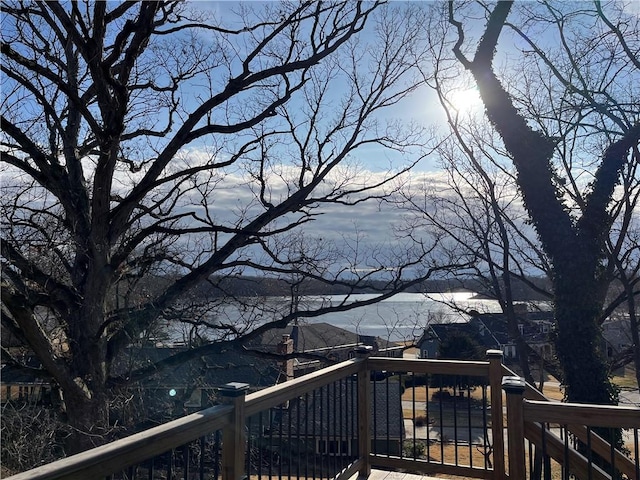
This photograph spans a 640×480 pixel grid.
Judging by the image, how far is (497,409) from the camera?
12.9 feet

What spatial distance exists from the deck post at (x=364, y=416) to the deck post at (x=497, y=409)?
0.95 m

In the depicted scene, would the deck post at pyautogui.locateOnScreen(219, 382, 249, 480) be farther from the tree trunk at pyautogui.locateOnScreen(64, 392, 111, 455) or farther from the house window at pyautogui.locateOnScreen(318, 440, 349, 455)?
the tree trunk at pyautogui.locateOnScreen(64, 392, 111, 455)

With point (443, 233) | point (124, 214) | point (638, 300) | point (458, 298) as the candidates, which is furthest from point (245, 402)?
point (638, 300)

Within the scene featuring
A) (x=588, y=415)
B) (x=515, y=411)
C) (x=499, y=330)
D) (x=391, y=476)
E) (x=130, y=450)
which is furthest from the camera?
(x=499, y=330)

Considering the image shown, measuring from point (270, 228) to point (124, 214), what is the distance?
271cm

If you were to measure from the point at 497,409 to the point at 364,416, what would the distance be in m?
1.03

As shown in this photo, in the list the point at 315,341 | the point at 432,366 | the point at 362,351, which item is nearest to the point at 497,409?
the point at 432,366

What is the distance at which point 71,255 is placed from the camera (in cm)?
821

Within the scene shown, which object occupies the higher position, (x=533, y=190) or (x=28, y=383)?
(x=533, y=190)

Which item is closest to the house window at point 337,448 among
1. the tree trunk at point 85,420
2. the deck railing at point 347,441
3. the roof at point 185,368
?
the deck railing at point 347,441

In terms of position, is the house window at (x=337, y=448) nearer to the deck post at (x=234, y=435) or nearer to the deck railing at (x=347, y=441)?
the deck railing at (x=347, y=441)

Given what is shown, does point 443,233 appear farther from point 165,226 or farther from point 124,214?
point 124,214

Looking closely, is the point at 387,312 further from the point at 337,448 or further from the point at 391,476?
the point at 337,448

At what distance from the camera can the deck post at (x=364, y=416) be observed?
13.1 ft
